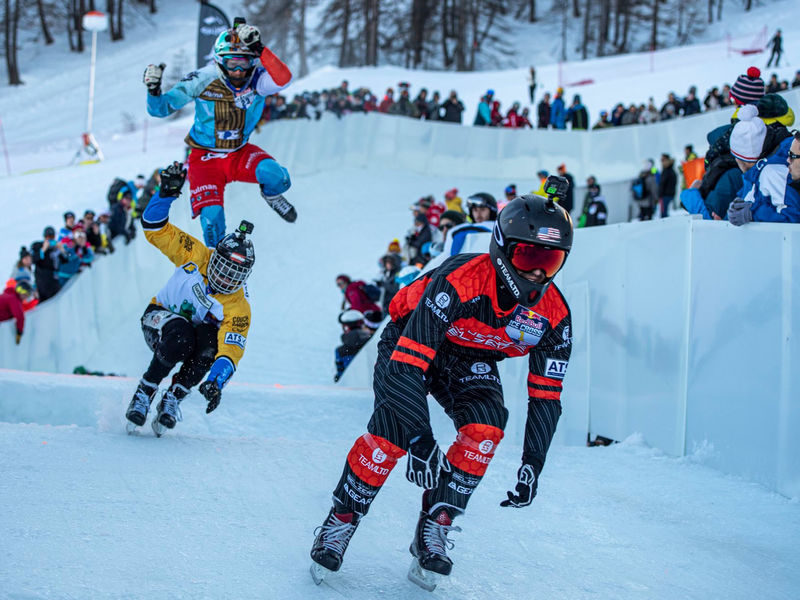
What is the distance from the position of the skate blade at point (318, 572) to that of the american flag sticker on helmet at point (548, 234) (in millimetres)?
1575

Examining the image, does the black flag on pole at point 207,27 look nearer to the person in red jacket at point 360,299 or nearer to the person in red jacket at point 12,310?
the person in red jacket at point 12,310

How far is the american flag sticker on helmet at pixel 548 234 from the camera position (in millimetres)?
3453

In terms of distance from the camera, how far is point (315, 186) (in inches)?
774

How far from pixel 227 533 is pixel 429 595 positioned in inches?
40.4

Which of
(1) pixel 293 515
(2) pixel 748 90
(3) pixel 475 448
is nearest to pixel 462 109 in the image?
(2) pixel 748 90

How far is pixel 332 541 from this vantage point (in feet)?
11.4

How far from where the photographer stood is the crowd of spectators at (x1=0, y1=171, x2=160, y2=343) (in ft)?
36.9

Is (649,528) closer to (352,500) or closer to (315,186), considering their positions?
(352,500)

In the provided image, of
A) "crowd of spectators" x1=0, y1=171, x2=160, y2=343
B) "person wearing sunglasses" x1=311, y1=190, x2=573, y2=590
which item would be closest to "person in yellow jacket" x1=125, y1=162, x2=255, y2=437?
"person wearing sunglasses" x1=311, y1=190, x2=573, y2=590

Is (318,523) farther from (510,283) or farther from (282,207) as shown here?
(282,207)

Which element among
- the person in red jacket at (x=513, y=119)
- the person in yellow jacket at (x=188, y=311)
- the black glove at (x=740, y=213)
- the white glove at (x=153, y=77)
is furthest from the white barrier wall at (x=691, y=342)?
the person in red jacket at (x=513, y=119)

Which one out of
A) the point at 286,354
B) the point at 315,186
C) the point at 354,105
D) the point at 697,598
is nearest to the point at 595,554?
the point at 697,598

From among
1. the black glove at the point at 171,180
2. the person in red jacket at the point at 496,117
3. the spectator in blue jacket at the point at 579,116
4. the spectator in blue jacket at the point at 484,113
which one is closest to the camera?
the black glove at the point at 171,180

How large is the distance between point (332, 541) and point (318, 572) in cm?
13
